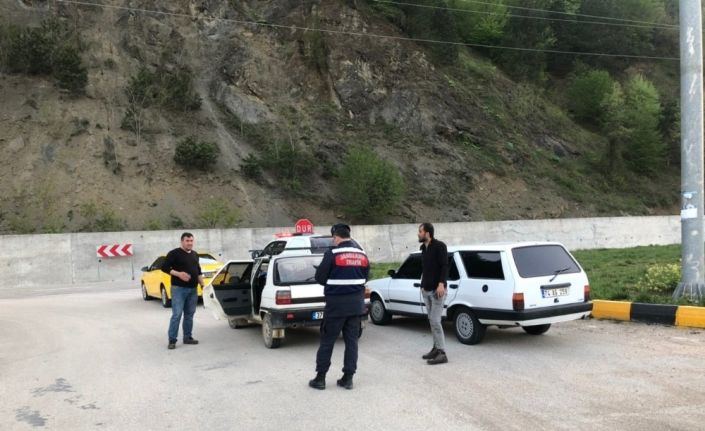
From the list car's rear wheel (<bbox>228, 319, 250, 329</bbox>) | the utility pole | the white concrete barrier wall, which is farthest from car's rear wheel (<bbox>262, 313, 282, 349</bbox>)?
the white concrete barrier wall

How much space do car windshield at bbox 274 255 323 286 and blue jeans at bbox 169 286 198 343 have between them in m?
1.51

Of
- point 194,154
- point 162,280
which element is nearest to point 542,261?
point 162,280

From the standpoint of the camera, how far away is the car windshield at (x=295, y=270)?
9.42m

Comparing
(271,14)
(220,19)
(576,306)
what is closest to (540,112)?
(271,14)

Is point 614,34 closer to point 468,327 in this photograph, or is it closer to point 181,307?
point 468,327

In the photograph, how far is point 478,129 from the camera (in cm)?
4166

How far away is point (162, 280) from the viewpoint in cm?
1541

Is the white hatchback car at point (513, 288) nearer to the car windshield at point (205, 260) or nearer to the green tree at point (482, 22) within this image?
the car windshield at point (205, 260)

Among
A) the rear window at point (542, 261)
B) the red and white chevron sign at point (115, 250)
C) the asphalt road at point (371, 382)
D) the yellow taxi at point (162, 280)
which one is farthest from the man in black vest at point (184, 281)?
the red and white chevron sign at point (115, 250)

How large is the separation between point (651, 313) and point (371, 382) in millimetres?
5859

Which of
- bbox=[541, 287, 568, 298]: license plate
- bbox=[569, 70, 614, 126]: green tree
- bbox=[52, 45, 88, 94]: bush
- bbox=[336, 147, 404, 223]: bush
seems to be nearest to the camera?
bbox=[541, 287, 568, 298]: license plate

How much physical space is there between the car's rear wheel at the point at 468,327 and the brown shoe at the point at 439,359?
125 centimetres

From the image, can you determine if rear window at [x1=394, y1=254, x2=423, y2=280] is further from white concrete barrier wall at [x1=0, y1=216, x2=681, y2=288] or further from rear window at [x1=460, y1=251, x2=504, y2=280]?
white concrete barrier wall at [x1=0, y1=216, x2=681, y2=288]

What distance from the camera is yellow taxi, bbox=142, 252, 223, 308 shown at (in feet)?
49.6
